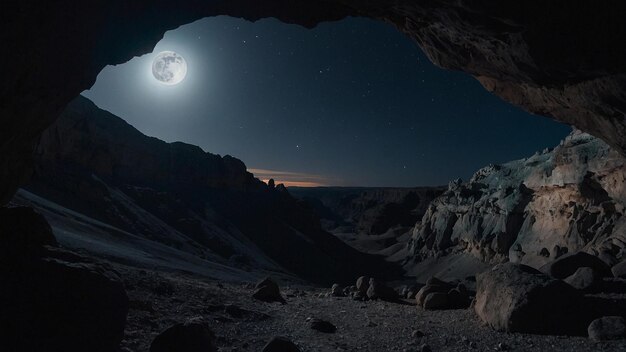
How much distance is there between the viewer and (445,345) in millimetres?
8883

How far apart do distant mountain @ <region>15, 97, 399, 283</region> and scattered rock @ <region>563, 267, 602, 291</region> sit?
73.4 ft

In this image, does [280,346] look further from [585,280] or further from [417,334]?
[585,280]

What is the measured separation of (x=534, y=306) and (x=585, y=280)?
122 inches

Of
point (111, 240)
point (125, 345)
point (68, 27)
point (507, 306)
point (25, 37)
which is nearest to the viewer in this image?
point (25, 37)

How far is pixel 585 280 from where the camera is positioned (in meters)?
10.8

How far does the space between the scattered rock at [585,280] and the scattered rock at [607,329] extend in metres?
2.57

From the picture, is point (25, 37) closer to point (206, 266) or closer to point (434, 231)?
point (206, 266)

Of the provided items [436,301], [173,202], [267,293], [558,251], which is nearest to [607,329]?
[436,301]

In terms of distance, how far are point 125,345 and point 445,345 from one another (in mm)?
6715

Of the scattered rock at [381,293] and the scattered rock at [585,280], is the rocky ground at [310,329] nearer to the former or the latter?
the scattered rock at [381,293]

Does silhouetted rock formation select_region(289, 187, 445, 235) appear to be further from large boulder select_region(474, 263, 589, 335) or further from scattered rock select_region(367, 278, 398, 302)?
large boulder select_region(474, 263, 589, 335)

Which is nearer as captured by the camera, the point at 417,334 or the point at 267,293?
the point at 417,334

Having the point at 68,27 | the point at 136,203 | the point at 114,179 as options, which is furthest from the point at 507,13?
the point at 114,179

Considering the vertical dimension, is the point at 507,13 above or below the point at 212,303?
above
